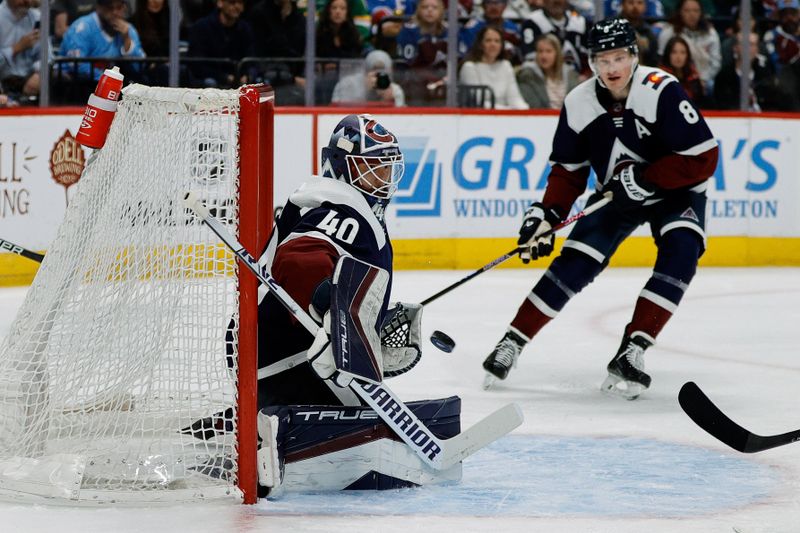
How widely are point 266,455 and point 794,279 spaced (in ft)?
15.3

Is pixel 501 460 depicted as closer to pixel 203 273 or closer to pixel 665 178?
pixel 203 273

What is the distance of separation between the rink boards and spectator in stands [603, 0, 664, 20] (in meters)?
0.65

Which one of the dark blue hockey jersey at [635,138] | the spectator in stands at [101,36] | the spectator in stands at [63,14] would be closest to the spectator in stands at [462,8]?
the spectator in stands at [101,36]

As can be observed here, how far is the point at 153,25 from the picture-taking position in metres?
6.29

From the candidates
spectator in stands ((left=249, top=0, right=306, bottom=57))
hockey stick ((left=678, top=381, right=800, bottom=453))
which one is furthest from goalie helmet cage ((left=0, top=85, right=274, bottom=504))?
spectator in stands ((left=249, top=0, right=306, bottom=57))

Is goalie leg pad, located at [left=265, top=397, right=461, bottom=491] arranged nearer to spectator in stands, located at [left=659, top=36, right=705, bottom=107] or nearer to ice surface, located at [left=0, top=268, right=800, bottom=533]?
ice surface, located at [left=0, top=268, right=800, bottom=533]

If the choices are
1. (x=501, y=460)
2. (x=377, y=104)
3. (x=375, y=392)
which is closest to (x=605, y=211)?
(x=501, y=460)

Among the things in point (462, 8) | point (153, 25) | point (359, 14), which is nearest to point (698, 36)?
point (462, 8)

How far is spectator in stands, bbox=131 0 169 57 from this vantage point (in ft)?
20.6

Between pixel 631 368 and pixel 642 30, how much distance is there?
3.72 meters

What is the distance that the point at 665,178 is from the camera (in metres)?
3.86

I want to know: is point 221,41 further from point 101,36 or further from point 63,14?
point 63,14

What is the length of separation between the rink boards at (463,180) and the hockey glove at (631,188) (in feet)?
8.93

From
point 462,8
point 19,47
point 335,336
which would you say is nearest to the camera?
point 335,336
